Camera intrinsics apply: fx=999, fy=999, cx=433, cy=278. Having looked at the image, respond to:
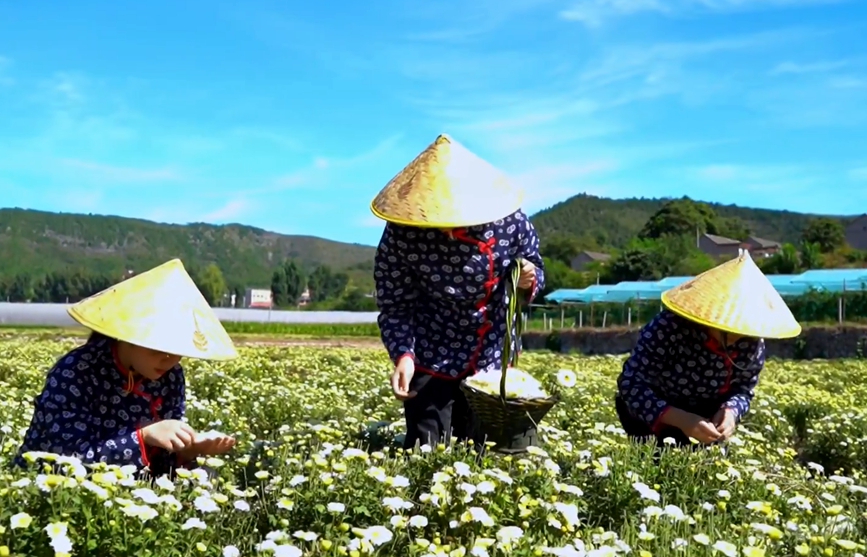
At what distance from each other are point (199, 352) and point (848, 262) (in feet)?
200

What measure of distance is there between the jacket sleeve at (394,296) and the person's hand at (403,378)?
0.06 m

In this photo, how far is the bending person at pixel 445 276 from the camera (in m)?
3.66

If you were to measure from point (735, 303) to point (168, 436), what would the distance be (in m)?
2.28

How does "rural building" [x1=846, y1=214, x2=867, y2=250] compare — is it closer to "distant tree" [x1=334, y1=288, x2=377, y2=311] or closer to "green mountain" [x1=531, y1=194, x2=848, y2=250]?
"distant tree" [x1=334, y1=288, x2=377, y2=311]

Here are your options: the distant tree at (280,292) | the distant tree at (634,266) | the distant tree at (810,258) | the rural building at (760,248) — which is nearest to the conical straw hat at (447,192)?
the distant tree at (810,258)

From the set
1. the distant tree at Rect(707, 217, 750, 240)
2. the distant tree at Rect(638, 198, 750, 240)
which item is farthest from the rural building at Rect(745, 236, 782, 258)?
the distant tree at Rect(638, 198, 750, 240)

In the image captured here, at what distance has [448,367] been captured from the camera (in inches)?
152

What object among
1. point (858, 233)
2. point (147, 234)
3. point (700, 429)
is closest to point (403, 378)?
point (700, 429)

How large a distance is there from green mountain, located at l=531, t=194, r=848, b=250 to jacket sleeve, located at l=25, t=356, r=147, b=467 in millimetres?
146826

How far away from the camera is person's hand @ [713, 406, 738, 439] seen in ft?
13.4

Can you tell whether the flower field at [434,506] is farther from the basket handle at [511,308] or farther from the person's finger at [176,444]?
the basket handle at [511,308]

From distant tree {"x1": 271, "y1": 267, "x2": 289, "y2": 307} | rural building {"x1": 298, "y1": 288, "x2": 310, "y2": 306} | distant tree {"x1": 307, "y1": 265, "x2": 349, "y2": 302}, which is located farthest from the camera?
distant tree {"x1": 307, "y1": 265, "x2": 349, "y2": 302}

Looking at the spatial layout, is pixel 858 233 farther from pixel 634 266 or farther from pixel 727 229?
pixel 634 266

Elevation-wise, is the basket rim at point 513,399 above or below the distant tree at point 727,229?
below
